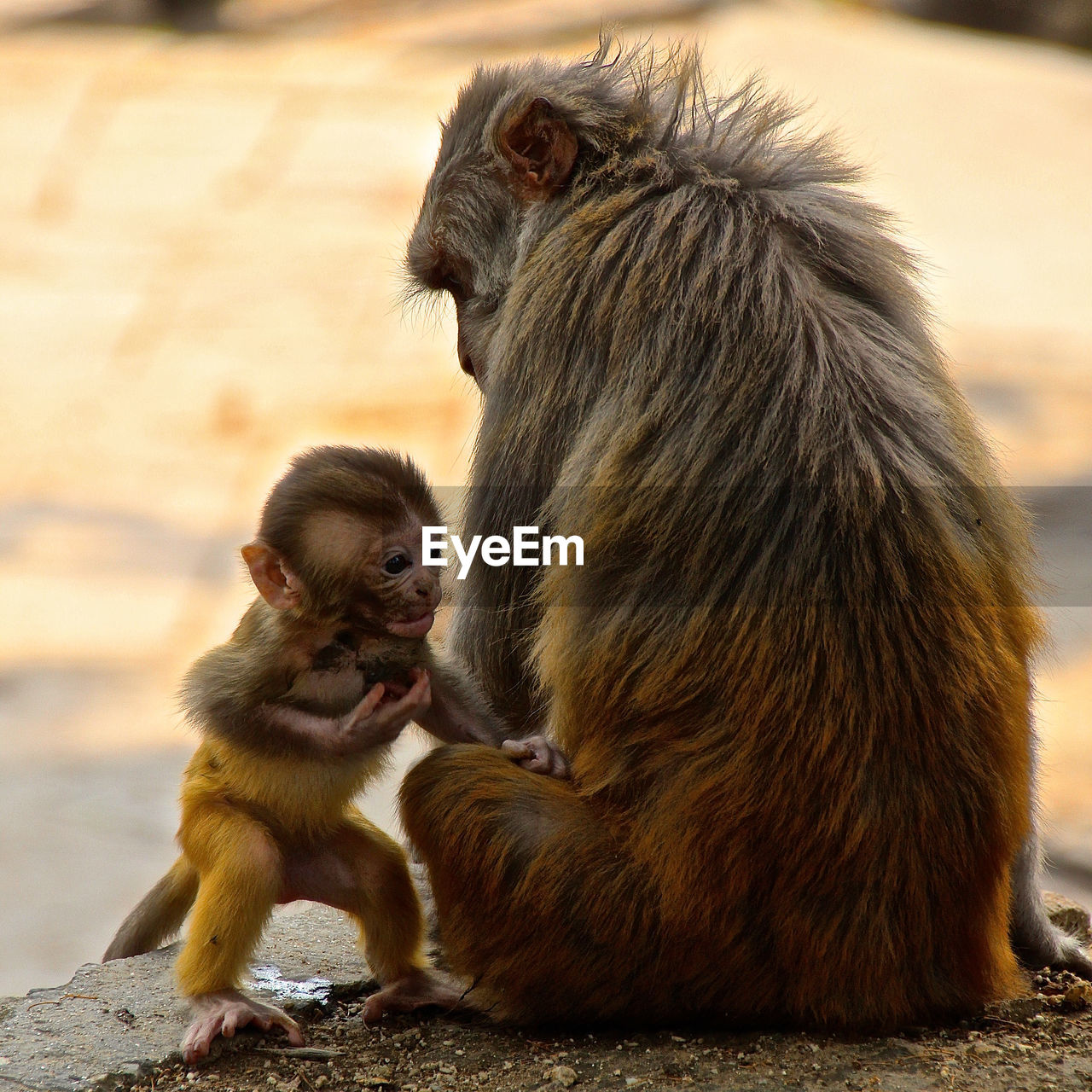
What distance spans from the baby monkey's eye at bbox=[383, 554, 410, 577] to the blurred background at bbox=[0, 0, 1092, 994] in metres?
1.53

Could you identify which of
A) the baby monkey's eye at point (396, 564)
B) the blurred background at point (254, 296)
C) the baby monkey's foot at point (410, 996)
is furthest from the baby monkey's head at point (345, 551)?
the blurred background at point (254, 296)

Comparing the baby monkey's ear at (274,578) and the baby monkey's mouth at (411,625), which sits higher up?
the baby monkey's ear at (274,578)

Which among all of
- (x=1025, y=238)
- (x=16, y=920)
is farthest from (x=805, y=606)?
(x=1025, y=238)

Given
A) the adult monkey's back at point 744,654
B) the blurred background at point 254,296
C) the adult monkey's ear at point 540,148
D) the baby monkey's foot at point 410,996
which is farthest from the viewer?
the blurred background at point 254,296

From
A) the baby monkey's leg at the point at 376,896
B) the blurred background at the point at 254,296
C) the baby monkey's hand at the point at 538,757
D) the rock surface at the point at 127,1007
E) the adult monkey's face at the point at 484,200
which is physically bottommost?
the rock surface at the point at 127,1007

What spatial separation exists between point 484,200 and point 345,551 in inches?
43.6

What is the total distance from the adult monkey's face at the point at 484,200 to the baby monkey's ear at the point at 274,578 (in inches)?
28.9

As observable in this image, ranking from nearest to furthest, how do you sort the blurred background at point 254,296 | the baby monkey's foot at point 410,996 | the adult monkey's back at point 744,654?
the adult monkey's back at point 744,654, the baby monkey's foot at point 410,996, the blurred background at point 254,296

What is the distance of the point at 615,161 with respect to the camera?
147 inches

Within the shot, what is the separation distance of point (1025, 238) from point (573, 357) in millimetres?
12442

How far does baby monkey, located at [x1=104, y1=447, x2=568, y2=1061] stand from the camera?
337cm

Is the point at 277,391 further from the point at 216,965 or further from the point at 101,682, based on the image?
the point at 216,965

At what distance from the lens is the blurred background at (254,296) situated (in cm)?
823

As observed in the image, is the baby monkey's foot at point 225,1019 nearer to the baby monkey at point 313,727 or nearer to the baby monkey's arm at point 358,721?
the baby monkey at point 313,727
